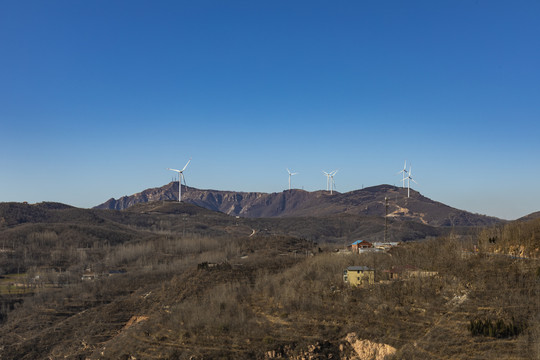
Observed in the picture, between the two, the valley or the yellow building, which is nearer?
the valley

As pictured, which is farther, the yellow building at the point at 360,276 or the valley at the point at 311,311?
the yellow building at the point at 360,276

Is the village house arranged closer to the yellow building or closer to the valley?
the valley

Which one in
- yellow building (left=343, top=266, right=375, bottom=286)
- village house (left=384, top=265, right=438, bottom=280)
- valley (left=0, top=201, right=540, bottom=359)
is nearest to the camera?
valley (left=0, top=201, right=540, bottom=359)

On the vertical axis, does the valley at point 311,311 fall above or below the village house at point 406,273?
below

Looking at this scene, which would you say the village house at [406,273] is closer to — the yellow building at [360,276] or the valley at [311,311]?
the valley at [311,311]

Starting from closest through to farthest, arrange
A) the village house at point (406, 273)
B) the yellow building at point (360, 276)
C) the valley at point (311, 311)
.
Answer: the valley at point (311, 311)
the village house at point (406, 273)
the yellow building at point (360, 276)

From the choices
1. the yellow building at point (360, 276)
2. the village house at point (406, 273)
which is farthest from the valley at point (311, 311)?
the yellow building at point (360, 276)

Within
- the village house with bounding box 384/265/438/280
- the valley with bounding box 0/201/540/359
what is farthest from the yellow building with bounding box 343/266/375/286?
the village house with bounding box 384/265/438/280

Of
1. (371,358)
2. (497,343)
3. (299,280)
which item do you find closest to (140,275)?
(299,280)

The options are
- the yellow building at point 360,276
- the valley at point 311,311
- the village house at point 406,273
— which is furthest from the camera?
the yellow building at point 360,276
